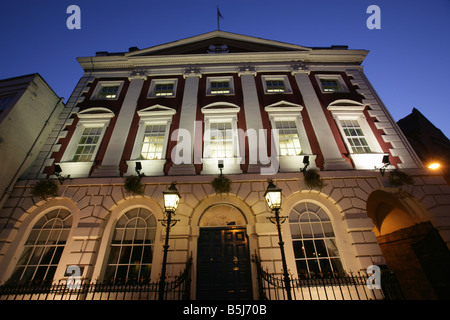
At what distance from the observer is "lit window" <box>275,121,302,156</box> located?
931cm

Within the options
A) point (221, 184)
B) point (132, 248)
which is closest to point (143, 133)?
point (221, 184)

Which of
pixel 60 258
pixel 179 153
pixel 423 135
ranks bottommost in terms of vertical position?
pixel 60 258

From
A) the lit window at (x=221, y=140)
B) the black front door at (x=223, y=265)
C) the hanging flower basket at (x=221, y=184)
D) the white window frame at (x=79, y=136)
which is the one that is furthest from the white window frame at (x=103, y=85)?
the black front door at (x=223, y=265)

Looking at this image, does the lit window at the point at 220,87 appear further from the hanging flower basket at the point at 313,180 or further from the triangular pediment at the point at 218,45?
→ the hanging flower basket at the point at 313,180

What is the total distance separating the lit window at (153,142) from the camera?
367 inches

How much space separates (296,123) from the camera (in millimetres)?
10195

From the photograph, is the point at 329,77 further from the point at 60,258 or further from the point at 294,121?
the point at 60,258

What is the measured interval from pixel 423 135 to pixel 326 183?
38.6 ft

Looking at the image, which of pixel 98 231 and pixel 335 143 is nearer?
pixel 98 231

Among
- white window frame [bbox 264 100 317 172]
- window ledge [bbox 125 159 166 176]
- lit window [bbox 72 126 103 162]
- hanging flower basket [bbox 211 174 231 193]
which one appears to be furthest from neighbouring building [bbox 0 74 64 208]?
white window frame [bbox 264 100 317 172]

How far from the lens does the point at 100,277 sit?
6867 mm

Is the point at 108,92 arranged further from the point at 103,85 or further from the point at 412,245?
the point at 412,245

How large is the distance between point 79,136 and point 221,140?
722cm
